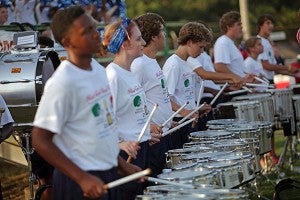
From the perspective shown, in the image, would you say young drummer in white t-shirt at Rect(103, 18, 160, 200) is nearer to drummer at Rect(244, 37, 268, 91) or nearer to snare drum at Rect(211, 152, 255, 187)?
snare drum at Rect(211, 152, 255, 187)

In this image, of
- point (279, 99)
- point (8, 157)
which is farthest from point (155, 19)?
point (279, 99)

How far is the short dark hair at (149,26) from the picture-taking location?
319 inches

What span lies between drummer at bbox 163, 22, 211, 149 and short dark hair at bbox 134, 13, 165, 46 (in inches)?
36.4

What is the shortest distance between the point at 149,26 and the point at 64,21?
2794 millimetres

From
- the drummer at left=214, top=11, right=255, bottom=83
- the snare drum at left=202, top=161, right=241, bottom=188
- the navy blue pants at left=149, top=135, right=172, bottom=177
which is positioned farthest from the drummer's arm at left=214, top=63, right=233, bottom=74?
the snare drum at left=202, top=161, right=241, bottom=188

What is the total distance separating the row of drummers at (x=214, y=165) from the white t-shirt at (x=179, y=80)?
0.38 m

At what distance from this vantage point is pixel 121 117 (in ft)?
22.2

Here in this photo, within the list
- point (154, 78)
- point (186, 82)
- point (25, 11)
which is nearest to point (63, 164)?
point (154, 78)

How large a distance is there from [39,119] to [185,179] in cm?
124

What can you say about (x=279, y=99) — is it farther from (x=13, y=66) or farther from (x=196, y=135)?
(x=13, y=66)

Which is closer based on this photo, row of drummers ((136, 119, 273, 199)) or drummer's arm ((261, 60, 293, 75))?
row of drummers ((136, 119, 273, 199))

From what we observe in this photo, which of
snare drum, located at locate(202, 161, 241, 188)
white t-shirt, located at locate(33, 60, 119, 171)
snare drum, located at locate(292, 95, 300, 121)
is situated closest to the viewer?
white t-shirt, located at locate(33, 60, 119, 171)

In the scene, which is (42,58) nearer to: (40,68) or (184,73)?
(40,68)

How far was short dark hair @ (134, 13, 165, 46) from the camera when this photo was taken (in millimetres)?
8102
